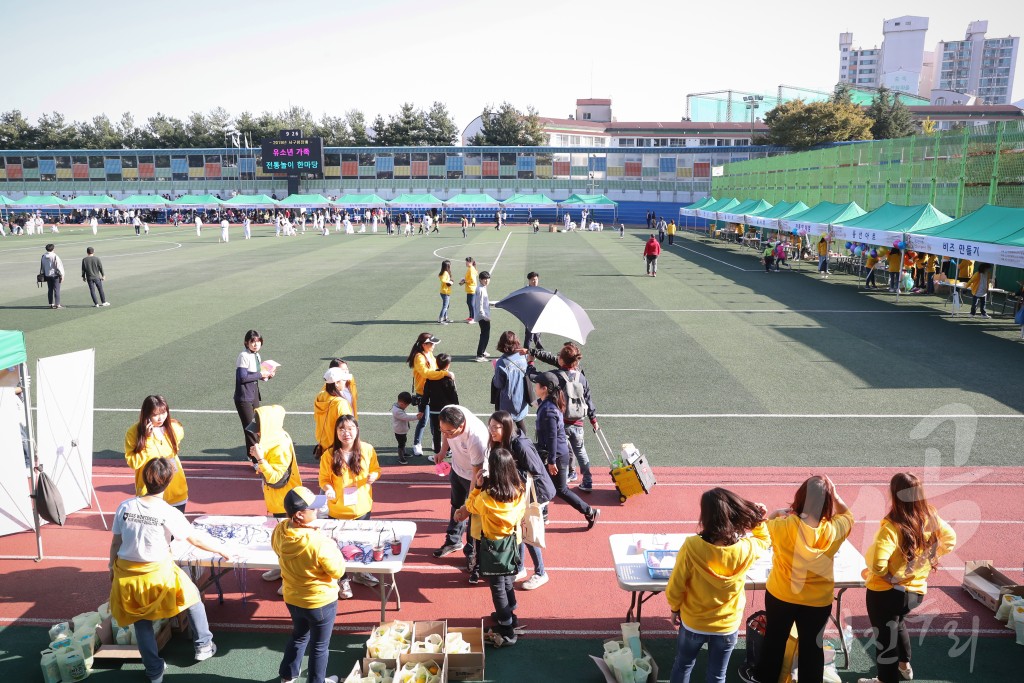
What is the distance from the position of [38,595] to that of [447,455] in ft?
13.2

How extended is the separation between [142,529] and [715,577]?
13.4 feet

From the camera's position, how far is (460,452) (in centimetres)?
670

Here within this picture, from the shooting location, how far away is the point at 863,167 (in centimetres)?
3338

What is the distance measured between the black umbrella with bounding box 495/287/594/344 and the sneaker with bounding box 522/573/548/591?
3680 millimetres

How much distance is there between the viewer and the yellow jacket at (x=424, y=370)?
9.30m

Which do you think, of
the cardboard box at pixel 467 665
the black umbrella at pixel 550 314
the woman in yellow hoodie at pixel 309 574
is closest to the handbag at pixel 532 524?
the cardboard box at pixel 467 665

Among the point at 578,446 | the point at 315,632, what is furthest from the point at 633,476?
the point at 315,632

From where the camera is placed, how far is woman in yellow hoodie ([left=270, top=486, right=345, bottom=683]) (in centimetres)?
473

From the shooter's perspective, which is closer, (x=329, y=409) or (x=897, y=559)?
(x=897, y=559)

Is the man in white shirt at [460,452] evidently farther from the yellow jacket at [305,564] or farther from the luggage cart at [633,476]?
the luggage cart at [633,476]

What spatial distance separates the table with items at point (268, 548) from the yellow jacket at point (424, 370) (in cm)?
321

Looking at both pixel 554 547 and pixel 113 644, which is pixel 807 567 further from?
pixel 113 644

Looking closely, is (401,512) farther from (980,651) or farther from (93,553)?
(980,651)

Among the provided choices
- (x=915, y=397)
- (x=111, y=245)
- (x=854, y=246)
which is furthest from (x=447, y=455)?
(x=111, y=245)
